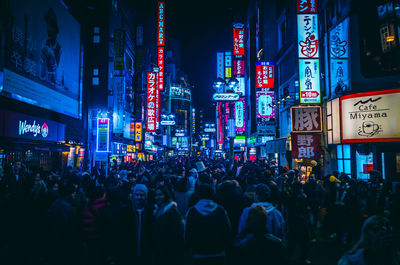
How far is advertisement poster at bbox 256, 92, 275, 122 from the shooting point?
3027 centimetres

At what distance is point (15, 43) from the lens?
58.6 ft

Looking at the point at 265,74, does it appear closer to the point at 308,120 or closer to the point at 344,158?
the point at 308,120

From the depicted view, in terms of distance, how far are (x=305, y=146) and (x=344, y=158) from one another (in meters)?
2.35

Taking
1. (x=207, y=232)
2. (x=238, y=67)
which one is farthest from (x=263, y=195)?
(x=238, y=67)

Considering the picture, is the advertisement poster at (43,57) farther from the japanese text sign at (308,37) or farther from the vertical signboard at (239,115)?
the vertical signboard at (239,115)

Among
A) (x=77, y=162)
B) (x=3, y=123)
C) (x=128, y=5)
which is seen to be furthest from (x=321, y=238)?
(x=128, y=5)

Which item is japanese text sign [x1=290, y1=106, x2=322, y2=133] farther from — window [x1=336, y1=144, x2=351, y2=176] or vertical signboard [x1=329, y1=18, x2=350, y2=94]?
window [x1=336, y1=144, x2=351, y2=176]

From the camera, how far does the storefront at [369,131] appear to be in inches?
570

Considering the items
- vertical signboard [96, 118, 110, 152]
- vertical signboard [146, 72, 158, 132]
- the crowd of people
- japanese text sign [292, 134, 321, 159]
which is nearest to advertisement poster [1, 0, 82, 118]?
vertical signboard [96, 118, 110, 152]

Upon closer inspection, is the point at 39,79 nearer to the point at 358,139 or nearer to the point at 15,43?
the point at 15,43

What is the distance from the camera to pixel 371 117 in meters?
15.2

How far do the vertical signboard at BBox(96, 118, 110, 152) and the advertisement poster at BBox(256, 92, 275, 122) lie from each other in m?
14.7

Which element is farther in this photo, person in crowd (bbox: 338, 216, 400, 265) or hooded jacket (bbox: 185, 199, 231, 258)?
hooded jacket (bbox: 185, 199, 231, 258)

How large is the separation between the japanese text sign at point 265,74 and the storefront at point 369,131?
13.8 metres
